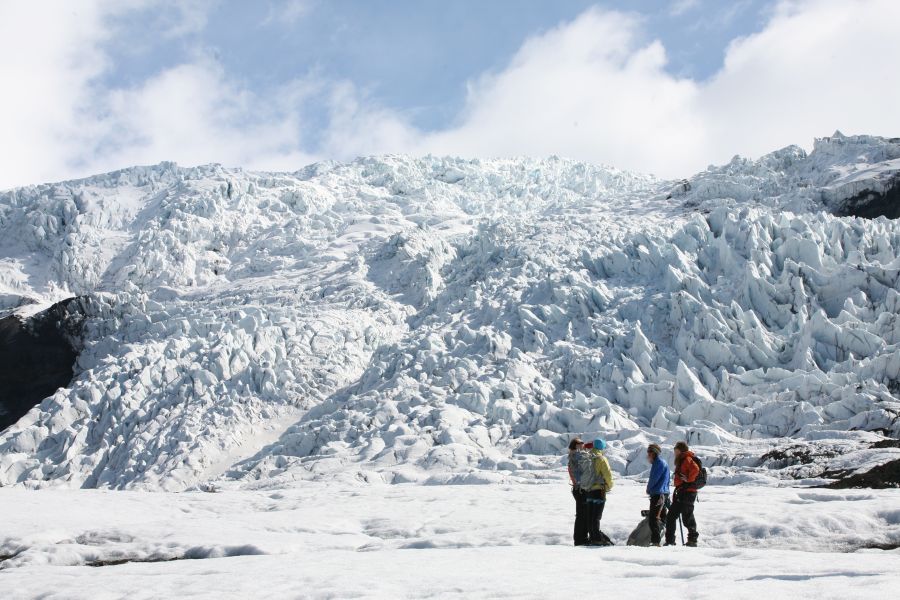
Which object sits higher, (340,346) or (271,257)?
(271,257)

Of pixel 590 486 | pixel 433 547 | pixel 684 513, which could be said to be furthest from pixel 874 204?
pixel 433 547

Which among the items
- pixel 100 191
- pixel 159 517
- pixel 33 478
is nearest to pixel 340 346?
pixel 33 478

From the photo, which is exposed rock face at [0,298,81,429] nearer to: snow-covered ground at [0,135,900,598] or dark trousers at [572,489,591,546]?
snow-covered ground at [0,135,900,598]

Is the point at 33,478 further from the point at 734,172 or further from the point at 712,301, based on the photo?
the point at 734,172

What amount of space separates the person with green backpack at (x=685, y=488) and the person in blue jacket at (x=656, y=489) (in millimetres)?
177

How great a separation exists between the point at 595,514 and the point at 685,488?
137 centimetres

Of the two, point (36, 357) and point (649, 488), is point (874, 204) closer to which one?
point (649, 488)

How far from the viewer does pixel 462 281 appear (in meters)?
43.5

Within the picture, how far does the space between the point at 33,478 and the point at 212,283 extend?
22.0 m

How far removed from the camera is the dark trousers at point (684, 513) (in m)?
10.1

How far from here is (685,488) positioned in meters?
10.1

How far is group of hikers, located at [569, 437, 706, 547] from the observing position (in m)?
9.85

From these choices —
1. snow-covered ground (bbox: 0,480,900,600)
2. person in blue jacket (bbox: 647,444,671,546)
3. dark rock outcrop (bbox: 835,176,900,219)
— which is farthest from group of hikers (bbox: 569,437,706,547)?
dark rock outcrop (bbox: 835,176,900,219)

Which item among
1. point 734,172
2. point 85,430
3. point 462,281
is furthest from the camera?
point 734,172
